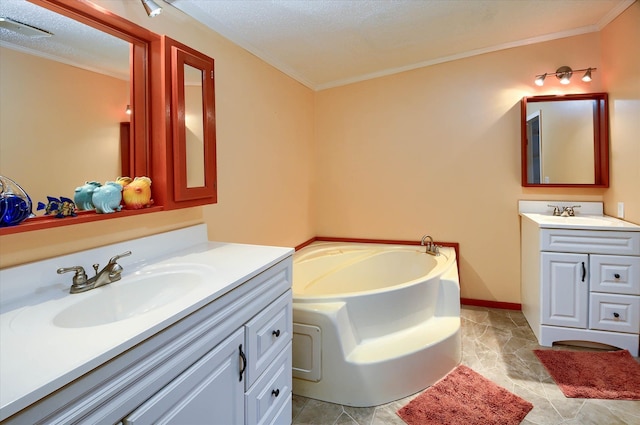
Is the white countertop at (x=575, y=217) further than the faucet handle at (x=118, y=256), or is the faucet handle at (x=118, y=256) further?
the white countertop at (x=575, y=217)

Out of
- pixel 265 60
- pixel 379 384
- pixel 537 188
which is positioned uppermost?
pixel 265 60

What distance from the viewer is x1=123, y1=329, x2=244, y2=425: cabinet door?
85 centimetres

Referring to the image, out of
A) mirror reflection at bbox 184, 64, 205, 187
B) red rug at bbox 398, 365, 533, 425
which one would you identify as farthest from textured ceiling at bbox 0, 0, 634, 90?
red rug at bbox 398, 365, 533, 425

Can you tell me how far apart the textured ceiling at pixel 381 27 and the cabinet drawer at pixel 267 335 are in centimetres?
156

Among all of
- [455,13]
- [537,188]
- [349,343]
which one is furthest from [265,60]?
[537,188]

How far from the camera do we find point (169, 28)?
1702 mm

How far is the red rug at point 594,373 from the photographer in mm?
1886

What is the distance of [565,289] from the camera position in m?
2.37

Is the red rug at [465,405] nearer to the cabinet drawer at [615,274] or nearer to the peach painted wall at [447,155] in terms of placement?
the cabinet drawer at [615,274]

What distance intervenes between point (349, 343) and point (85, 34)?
6.12ft

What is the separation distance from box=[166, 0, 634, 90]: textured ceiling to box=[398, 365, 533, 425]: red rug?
225 centimetres

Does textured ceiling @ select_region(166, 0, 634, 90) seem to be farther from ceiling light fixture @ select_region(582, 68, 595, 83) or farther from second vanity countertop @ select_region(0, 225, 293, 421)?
second vanity countertop @ select_region(0, 225, 293, 421)

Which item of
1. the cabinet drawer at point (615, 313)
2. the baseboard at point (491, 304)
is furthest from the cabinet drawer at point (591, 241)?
the baseboard at point (491, 304)

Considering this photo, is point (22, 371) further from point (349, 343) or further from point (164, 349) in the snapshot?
point (349, 343)
